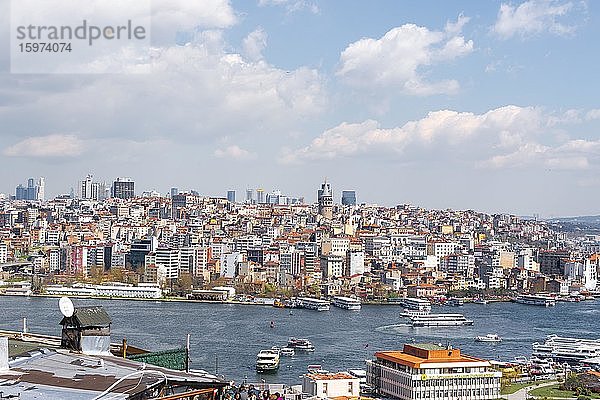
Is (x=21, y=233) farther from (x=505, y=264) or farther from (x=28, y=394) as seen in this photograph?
(x=28, y=394)

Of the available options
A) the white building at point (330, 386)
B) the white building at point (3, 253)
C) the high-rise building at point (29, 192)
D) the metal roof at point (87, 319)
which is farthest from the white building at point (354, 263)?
the high-rise building at point (29, 192)

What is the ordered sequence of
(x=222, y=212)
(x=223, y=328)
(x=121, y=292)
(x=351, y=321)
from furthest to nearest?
1. (x=222, y=212)
2. (x=121, y=292)
3. (x=351, y=321)
4. (x=223, y=328)

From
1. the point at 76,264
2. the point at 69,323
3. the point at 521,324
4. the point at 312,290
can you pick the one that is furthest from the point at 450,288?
the point at 69,323

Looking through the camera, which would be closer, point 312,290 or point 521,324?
point 521,324

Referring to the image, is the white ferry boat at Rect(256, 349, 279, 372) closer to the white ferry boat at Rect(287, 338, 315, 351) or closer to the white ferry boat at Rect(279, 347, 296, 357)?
the white ferry boat at Rect(279, 347, 296, 357)

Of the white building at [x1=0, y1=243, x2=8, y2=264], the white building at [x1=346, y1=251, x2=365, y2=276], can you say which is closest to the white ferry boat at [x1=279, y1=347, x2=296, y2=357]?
the white building at [x1=346, y1=251, x2=365, y2=276]

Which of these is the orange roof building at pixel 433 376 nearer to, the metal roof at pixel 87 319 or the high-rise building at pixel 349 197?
the metal roof at pixel 87 319
